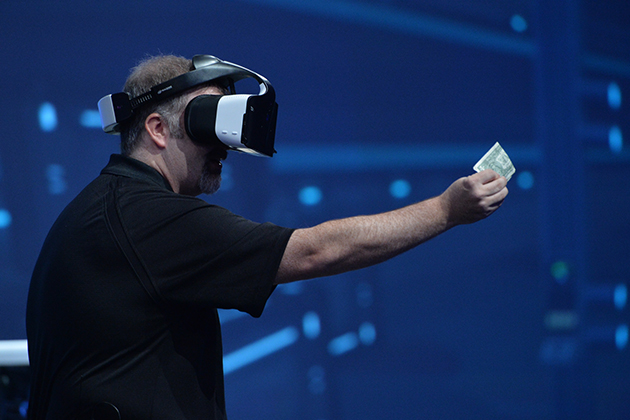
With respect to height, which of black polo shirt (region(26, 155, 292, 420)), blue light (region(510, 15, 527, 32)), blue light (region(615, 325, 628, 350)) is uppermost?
blue light (region(510, 15, 527, 32))

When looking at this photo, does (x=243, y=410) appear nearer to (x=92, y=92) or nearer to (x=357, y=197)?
(x=357, y=197)

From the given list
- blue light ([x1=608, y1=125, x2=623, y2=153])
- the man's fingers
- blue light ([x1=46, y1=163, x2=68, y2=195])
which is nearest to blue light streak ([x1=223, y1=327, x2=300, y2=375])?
blue light ([x1=46, y1=163, x2=68, y2=195])

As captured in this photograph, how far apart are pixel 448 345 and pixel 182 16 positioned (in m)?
1.57

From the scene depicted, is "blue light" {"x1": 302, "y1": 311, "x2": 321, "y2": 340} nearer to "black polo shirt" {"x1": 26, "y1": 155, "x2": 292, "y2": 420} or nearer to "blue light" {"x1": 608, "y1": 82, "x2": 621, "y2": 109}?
"black polo shirt" {"x1": 26, "y1": 155, "x2": 292, "y2": 420}

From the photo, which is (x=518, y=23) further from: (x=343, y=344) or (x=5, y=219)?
(x=5, y=219)

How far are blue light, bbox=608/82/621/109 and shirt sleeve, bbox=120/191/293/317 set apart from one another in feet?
5.36

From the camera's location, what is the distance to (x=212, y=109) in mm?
1051

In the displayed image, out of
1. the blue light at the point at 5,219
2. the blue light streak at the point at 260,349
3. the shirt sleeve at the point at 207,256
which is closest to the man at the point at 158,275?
the shirt sleeve at the point at 207,256

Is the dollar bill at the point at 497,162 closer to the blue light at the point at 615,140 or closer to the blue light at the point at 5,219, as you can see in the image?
the blue light at the point at 615,140

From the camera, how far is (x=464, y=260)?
1943 millimetres

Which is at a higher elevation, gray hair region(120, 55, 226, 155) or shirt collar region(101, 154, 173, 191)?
gray hair region(120, 55, 226, 155)

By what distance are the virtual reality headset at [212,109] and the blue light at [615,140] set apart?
1437mm

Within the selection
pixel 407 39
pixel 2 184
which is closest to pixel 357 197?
pixel 407 39

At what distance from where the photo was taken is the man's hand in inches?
37.4
